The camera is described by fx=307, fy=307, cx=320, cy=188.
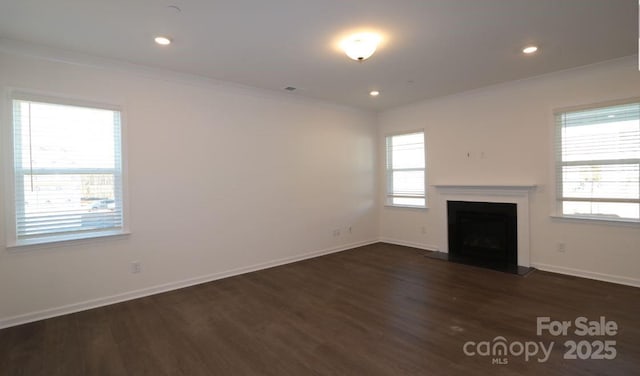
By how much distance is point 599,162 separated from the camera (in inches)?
151

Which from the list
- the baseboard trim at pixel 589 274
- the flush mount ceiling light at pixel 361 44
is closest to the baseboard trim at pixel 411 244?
the baseboard trim at pixel 589 274

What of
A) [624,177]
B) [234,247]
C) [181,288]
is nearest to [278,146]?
[234,247]

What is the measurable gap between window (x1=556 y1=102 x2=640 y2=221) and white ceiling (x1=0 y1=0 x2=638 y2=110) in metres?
0.72

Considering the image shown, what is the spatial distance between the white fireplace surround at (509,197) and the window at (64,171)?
15.8ft

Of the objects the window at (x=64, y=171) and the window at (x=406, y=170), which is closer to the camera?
the window at (x=64, y=171)

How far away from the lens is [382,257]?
512 centimetres

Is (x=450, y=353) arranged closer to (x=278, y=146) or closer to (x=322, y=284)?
(x=322, y=284)

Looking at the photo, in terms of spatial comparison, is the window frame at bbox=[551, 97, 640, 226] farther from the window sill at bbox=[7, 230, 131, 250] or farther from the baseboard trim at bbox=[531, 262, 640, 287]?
the window sill at bbox=[7, 230, 131, 250]

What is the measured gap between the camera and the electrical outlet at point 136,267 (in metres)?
3.53

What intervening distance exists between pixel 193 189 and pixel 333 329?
2.47 m

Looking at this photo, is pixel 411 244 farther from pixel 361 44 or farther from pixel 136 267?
pixel 136 267

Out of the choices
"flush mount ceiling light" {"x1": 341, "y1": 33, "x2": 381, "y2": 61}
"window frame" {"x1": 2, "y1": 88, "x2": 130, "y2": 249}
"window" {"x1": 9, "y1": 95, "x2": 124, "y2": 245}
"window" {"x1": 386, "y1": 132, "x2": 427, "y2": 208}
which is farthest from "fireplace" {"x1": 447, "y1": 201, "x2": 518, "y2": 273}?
"window frame" {"x1": 2, "y1": 88, "x2": 130, "y2": 249}

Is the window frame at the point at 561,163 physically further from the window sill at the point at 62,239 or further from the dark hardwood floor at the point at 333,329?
the window sill at the point at 62,239

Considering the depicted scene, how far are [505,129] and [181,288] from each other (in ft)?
16.5
